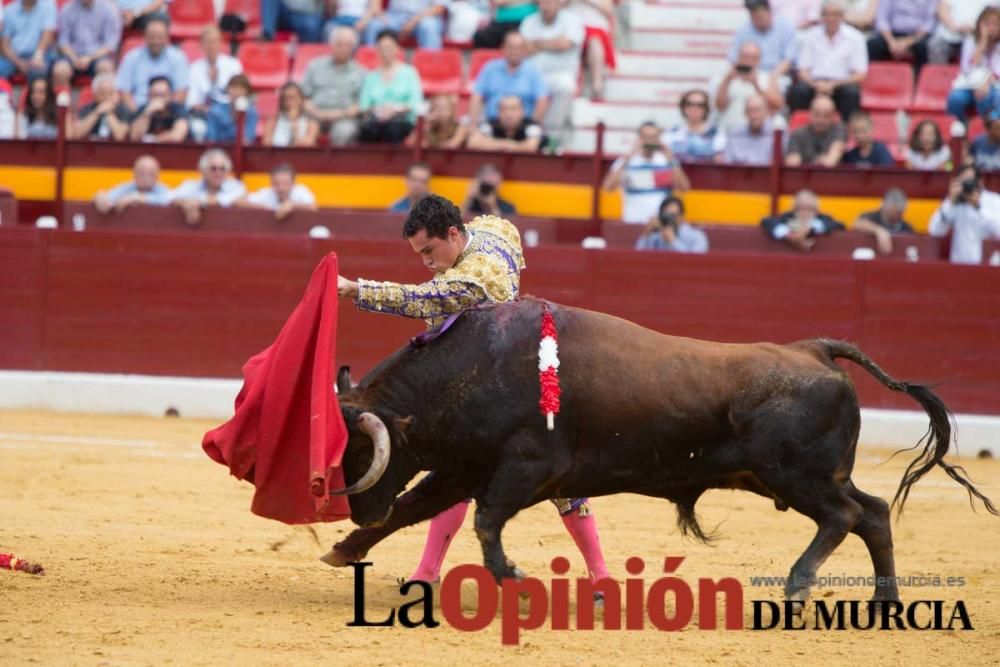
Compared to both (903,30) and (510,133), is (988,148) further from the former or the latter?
(510,133)

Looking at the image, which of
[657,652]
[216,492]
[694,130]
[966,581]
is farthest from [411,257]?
[657,652]

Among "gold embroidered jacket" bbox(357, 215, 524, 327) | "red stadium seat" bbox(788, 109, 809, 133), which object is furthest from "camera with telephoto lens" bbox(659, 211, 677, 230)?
"gold embroidered jacket" bbox(357, 215, 524, 327)

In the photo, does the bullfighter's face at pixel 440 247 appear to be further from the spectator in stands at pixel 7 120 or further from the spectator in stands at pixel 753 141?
the spectator in stands at pixel 7 120

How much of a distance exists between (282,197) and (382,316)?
1123 mm

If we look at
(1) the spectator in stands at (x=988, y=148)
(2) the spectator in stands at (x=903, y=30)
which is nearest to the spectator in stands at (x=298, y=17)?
(2) the spectator in stands at (x=903, y=30)

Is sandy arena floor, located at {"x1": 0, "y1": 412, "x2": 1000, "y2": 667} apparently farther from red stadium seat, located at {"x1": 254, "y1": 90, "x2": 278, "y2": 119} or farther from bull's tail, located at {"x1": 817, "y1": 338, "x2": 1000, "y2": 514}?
red stadium seat, located at {"x1": 254, "y1": 90, "x2": 278, "y2": 119}

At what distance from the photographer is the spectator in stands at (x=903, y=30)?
39.4ft

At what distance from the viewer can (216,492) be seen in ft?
26.0

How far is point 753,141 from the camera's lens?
10727 millimetres

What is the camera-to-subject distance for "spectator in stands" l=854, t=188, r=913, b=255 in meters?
10.3

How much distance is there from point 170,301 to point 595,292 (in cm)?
286

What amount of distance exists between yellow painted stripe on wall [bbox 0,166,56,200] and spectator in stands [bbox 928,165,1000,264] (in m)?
6.19

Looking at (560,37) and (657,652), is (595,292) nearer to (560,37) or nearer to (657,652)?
(560,37)

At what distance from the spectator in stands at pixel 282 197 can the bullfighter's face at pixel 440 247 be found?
219 inches
